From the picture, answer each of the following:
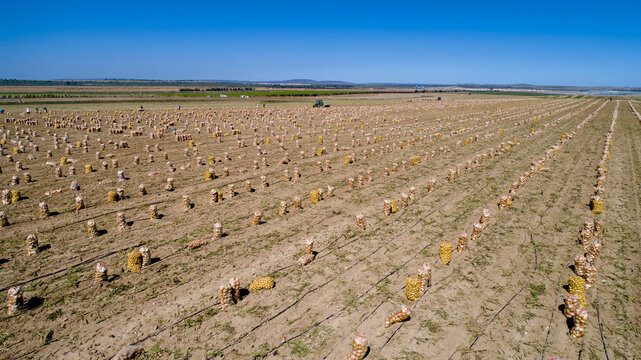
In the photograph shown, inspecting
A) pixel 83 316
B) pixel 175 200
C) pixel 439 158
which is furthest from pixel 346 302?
pixel 439 158

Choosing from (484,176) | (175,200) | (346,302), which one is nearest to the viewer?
(346,302)

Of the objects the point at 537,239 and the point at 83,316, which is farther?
the point at 537,239

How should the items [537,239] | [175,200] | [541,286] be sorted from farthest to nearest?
1. [175,200]
2. [537,239]
3. [541,286]

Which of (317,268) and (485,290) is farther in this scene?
(317,268)

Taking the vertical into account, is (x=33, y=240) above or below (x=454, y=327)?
above

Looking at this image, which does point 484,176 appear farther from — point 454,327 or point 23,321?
point 23,321

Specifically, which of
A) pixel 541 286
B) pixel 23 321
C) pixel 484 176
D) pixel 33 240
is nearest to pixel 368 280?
pixel 541 286
